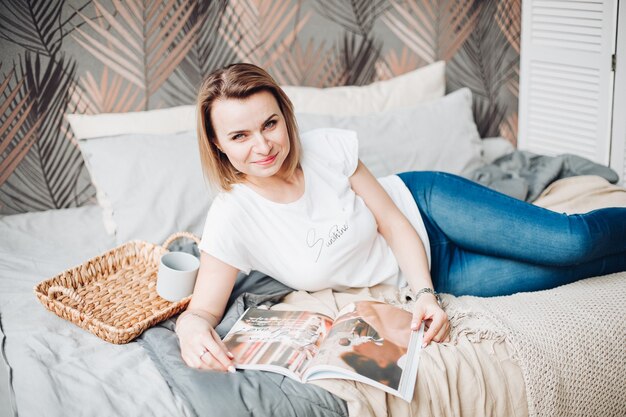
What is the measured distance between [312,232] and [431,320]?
1.20 feet

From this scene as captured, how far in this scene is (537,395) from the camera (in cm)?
140

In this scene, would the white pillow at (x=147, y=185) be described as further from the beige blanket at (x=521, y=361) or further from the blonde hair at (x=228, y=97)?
the beige blanket at (x=521, y=361)

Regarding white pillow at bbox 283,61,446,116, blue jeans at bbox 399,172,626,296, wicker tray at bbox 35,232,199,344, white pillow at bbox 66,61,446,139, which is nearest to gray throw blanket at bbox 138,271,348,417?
wicker tray at bbox 35,232,199,344

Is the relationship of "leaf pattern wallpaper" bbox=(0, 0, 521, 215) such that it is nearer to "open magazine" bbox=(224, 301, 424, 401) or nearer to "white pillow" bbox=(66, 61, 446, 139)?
"white pillow" bbox=(66, 61, 446, 139)

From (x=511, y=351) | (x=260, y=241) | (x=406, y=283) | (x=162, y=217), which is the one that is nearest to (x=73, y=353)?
(x=260, y=241)

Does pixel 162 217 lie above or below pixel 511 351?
above

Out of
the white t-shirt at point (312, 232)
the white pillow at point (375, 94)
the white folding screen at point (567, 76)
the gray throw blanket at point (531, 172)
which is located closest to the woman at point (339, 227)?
the white t-shirt at point (312, 232)

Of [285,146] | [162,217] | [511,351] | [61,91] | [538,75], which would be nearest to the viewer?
[511,351]

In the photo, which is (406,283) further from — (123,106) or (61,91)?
(61,91)

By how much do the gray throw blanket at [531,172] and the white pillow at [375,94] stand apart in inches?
15.2

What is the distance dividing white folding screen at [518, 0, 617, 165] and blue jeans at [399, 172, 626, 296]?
0.88 metres

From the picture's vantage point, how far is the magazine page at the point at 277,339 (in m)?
1.34

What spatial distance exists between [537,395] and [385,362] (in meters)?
0.37

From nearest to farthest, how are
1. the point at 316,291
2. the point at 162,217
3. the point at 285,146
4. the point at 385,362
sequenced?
1. the point at 385,362
2. the point at 285,146
3. the point at 316,291
4. the point at 162,217
